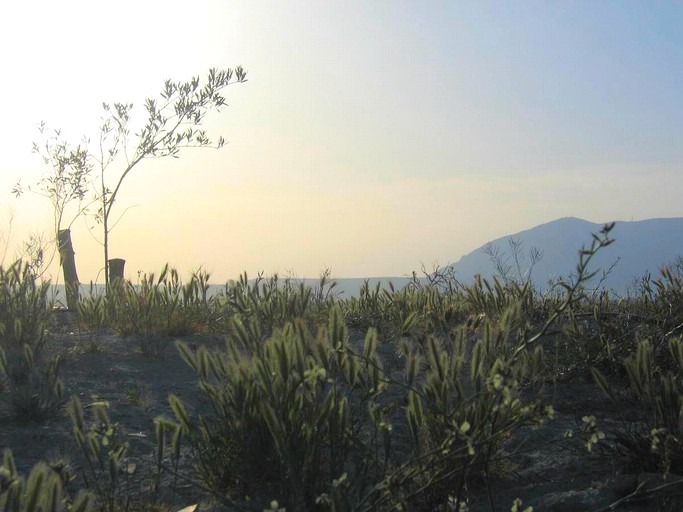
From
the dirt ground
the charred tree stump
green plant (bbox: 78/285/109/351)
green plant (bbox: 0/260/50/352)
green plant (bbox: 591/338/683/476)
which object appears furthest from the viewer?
the charred tree stump

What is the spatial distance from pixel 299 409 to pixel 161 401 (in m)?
1.45

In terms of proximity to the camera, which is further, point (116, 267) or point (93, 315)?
point (116, 267)

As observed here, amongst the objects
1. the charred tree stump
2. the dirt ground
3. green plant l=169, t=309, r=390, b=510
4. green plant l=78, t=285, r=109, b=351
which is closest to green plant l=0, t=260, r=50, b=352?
the dirt ground

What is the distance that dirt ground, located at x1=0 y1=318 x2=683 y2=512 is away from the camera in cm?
223

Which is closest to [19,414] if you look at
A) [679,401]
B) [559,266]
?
[679,401]

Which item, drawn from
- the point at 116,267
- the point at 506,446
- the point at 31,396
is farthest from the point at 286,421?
the point at 116,267

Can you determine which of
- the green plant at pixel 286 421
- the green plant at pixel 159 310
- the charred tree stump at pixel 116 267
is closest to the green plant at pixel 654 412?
the green plant at pixel 286 421

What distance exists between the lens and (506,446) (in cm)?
280

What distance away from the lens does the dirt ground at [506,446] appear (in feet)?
7.32

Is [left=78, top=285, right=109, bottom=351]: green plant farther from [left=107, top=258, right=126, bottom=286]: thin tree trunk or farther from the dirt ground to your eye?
[left=107, top=258, right=126, bottom=286]: thin tree trunk

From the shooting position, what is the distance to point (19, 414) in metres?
3.05

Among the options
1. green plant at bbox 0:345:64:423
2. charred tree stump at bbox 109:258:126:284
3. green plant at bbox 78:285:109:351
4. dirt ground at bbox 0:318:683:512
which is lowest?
dirt ground at bbox 0:318:683:512

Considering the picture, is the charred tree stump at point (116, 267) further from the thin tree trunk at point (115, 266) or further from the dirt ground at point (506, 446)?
the dirt ground at point (506, 446)

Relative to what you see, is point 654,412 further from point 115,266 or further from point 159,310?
point 115,266
